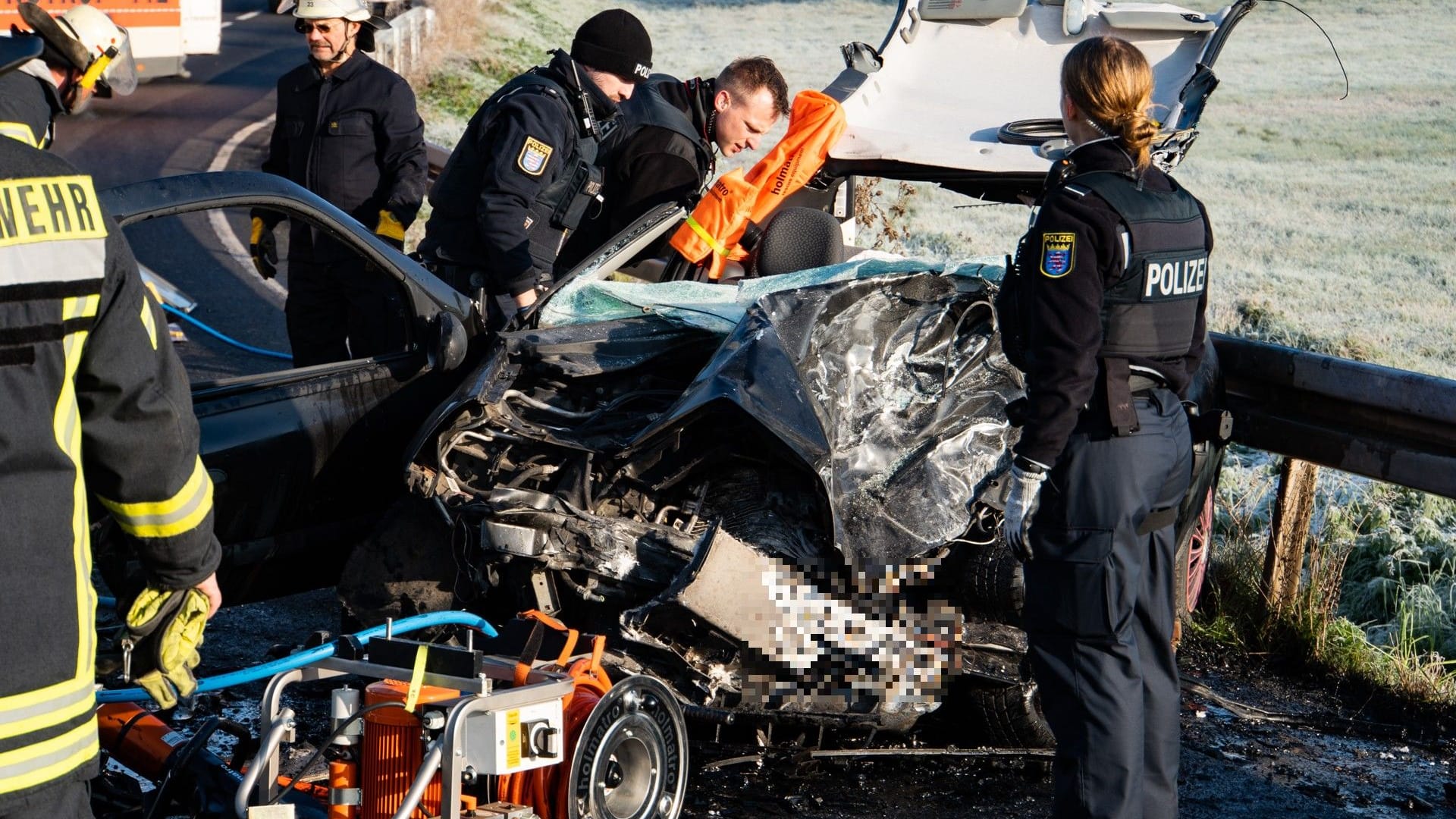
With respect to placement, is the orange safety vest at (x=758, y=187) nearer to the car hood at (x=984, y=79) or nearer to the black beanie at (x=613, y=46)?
the car hood at (x=984, y=79)

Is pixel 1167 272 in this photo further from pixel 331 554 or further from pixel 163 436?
pixel 331 554

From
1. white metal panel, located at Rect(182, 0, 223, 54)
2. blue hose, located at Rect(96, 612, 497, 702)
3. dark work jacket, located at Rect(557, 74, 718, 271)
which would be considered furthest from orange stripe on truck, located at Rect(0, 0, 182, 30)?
blue hose, located at Rect(96, 612, 497, 702)

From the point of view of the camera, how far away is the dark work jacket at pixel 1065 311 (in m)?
3.26

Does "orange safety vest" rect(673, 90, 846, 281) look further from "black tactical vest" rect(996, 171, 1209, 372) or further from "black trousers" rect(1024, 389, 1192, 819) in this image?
"black trousers" rect(1024, 389, 1192, 819)

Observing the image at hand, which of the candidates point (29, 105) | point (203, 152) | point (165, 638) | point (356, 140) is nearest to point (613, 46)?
point (356, 140)

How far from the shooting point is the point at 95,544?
3934 millimetres

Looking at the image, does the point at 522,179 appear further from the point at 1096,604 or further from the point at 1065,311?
the point at 1096,604

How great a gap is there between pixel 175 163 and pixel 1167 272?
37.7 ft

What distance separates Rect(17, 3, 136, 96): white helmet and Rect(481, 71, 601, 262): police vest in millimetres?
1306

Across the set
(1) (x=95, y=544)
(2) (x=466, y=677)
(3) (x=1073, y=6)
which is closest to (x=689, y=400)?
(2) (x=466, y=677)

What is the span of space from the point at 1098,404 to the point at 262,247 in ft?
11.2

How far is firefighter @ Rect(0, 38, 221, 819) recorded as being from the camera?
1.99 metres

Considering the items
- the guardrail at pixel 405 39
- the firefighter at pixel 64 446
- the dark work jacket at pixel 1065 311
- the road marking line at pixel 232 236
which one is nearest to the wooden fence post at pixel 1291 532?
the dark work jacket at pixel 1065 311

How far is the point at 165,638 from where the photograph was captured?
→ 2424 millimetres
